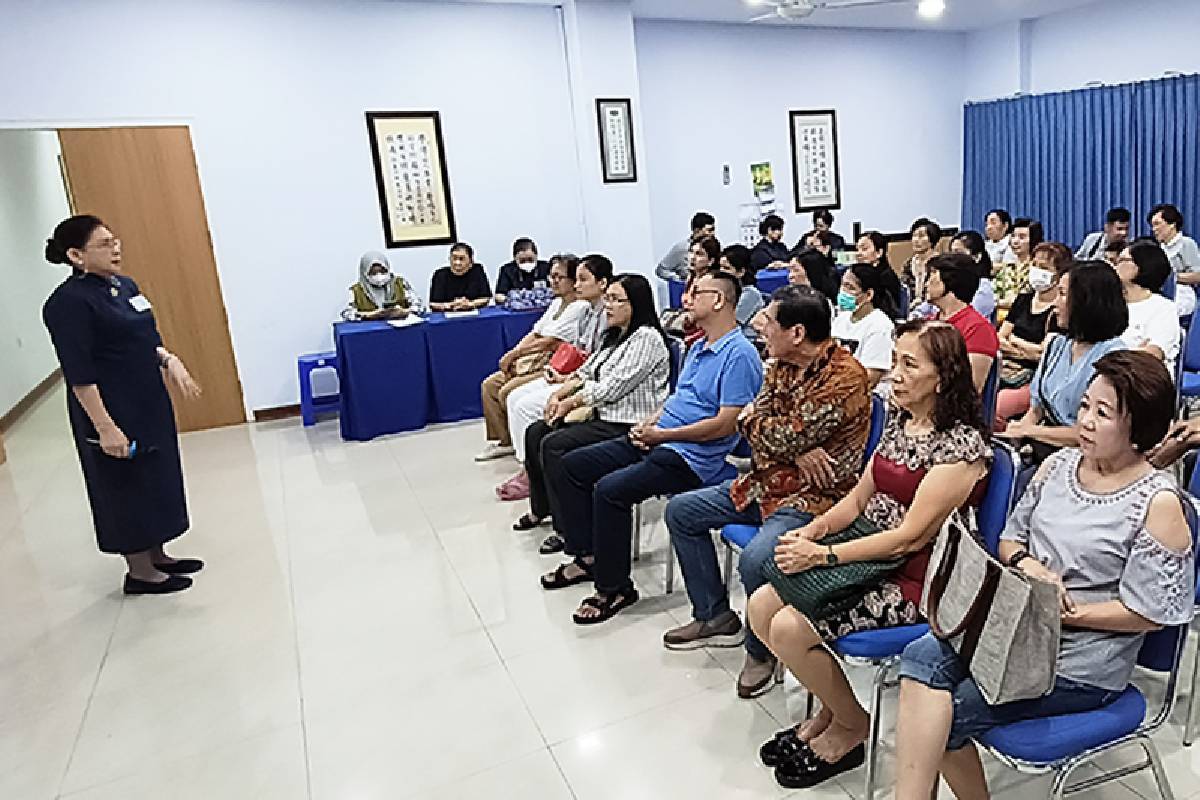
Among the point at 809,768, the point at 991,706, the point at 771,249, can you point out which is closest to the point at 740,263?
the point at 771,249

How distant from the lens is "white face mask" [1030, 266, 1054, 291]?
4241 millimetres

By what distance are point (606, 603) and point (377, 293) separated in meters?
3.61

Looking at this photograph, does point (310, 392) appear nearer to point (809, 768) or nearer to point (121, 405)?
point (121, 405)

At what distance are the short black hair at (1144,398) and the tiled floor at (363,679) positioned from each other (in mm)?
879

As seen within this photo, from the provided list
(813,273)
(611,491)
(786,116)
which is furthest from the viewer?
(786,116)

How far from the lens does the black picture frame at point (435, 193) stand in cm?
618

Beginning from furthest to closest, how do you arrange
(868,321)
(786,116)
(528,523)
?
(786,116) → (528,523) → (868,321)

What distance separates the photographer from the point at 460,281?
6035 mm

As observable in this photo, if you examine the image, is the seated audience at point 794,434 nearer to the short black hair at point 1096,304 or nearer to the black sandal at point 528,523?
the short black hair at point 1096,304

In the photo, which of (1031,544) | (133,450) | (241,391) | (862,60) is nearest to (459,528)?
(133,450)

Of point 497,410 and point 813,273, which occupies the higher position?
point 813,273

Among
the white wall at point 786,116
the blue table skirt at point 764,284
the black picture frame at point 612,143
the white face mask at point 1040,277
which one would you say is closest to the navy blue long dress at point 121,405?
the blue table skirt at point 764,284

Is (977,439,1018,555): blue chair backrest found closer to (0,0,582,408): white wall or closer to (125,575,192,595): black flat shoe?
(125,575,192,595): black flat shoe

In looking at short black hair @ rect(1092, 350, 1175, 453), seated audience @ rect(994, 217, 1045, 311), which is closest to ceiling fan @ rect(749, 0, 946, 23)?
seated audience @ rect(994, 217, 1045, 311)
